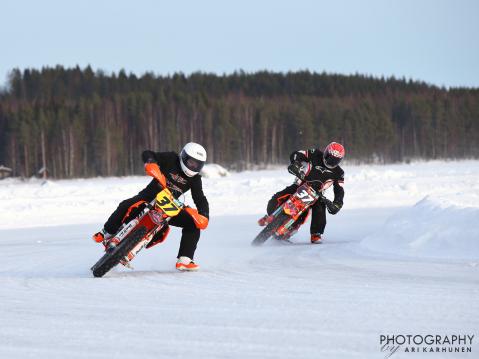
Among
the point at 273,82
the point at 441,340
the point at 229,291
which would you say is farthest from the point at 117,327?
the point at 273,82

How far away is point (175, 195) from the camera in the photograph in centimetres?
948

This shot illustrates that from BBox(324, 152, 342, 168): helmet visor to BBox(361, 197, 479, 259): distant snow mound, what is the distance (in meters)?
2.16

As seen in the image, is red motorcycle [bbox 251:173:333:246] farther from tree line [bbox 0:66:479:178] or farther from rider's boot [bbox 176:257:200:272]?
tree line [bbox 0:66:479:178]

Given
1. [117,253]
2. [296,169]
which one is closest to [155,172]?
[117,253]

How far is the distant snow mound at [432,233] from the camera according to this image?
9.73 metres

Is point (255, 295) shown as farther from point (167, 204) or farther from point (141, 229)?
point (141, 229)

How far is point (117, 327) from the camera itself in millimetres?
5672

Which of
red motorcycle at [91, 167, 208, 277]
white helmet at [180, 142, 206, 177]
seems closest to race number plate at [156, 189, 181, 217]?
red motorcycle at [91, 167, 208, 277]

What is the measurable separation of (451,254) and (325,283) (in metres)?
2.62

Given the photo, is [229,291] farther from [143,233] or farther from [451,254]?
[451,254]

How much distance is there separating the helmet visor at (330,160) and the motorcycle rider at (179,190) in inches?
177

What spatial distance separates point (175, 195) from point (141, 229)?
2.24 ft

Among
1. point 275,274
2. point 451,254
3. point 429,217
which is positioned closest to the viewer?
point 275,274

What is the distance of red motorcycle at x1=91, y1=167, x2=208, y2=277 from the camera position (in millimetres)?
8891
